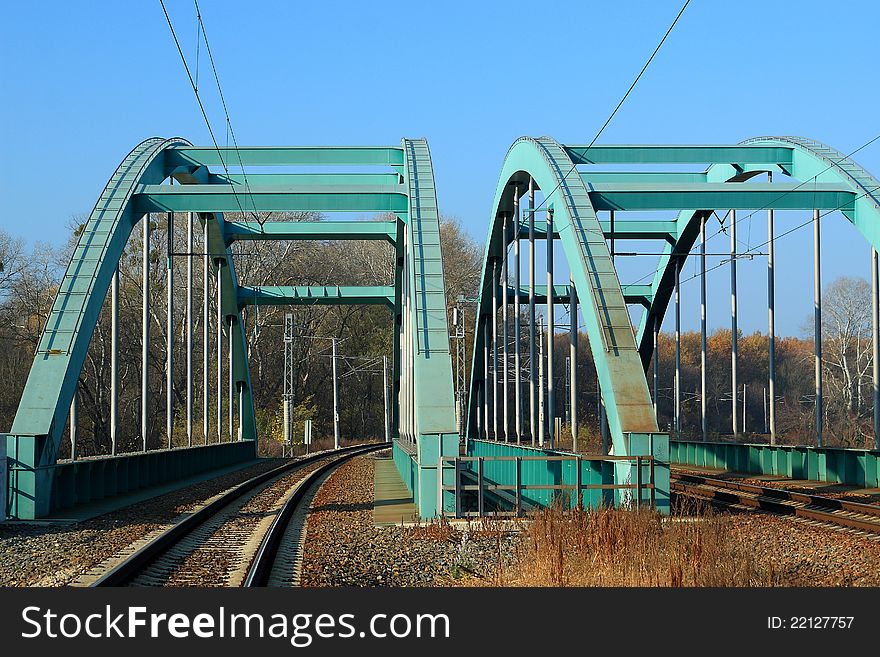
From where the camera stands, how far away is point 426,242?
20875 mm

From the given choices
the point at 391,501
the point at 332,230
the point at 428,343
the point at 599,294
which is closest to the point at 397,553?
the point at 428,343

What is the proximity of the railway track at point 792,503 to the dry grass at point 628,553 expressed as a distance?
5.18m

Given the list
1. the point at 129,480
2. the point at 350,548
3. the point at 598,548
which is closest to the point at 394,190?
the point at 129,480

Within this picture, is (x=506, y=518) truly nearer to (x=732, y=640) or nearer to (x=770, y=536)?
(x=770, y=536)

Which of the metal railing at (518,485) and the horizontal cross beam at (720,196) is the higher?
the horizontal cross beam at (720,196)

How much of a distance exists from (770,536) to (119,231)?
553 inches

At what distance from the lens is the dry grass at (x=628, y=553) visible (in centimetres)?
899

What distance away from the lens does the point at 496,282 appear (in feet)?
104

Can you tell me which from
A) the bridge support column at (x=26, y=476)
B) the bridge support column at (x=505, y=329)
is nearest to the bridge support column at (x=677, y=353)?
the bridge support column at (x=505, y=329)

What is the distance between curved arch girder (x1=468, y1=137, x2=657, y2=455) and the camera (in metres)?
16.9

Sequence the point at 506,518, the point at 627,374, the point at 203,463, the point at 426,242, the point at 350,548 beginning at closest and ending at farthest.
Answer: the point at 350,548, the point at 506,518, the point at 627,374, the point at 426,242, the point at 203,463

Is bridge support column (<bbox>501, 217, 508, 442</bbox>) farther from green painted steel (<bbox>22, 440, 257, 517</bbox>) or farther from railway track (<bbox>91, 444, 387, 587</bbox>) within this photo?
green painted steel (<bbox>22, 440, 257, 517</bbox>)

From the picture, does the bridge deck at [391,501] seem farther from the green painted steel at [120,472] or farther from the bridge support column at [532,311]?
the green painted steel at [120,472]

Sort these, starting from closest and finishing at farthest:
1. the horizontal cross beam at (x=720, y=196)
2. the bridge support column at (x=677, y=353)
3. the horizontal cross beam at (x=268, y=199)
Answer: the horizontal cross beam at (x=720, y=196)
the horizontal cross beam at (x=268, y=199)
the bridge support column at (x=677, y=353)
